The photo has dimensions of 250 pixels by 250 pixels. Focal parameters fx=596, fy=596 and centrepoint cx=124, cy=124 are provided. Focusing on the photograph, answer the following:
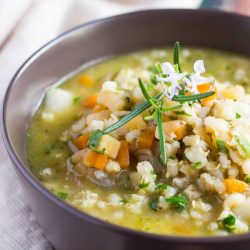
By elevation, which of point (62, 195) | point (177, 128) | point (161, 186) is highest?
point (177, 128)

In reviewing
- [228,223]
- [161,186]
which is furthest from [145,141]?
[228,223]

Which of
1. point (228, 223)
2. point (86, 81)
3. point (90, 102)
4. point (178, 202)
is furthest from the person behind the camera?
point (86, 81)

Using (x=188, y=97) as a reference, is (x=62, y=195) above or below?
below

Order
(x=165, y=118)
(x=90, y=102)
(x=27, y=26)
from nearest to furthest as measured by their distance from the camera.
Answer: (x=165, y=118) < (x=90, y=102) < (x=27, y=26)

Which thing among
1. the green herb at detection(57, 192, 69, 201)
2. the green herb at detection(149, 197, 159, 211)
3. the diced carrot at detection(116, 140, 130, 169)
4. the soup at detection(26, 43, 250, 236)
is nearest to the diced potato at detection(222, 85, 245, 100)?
the soup at detection(26, 43, 250, 236)

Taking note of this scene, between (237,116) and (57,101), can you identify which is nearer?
(237,116)

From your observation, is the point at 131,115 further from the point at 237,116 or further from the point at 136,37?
the point at 136,37
